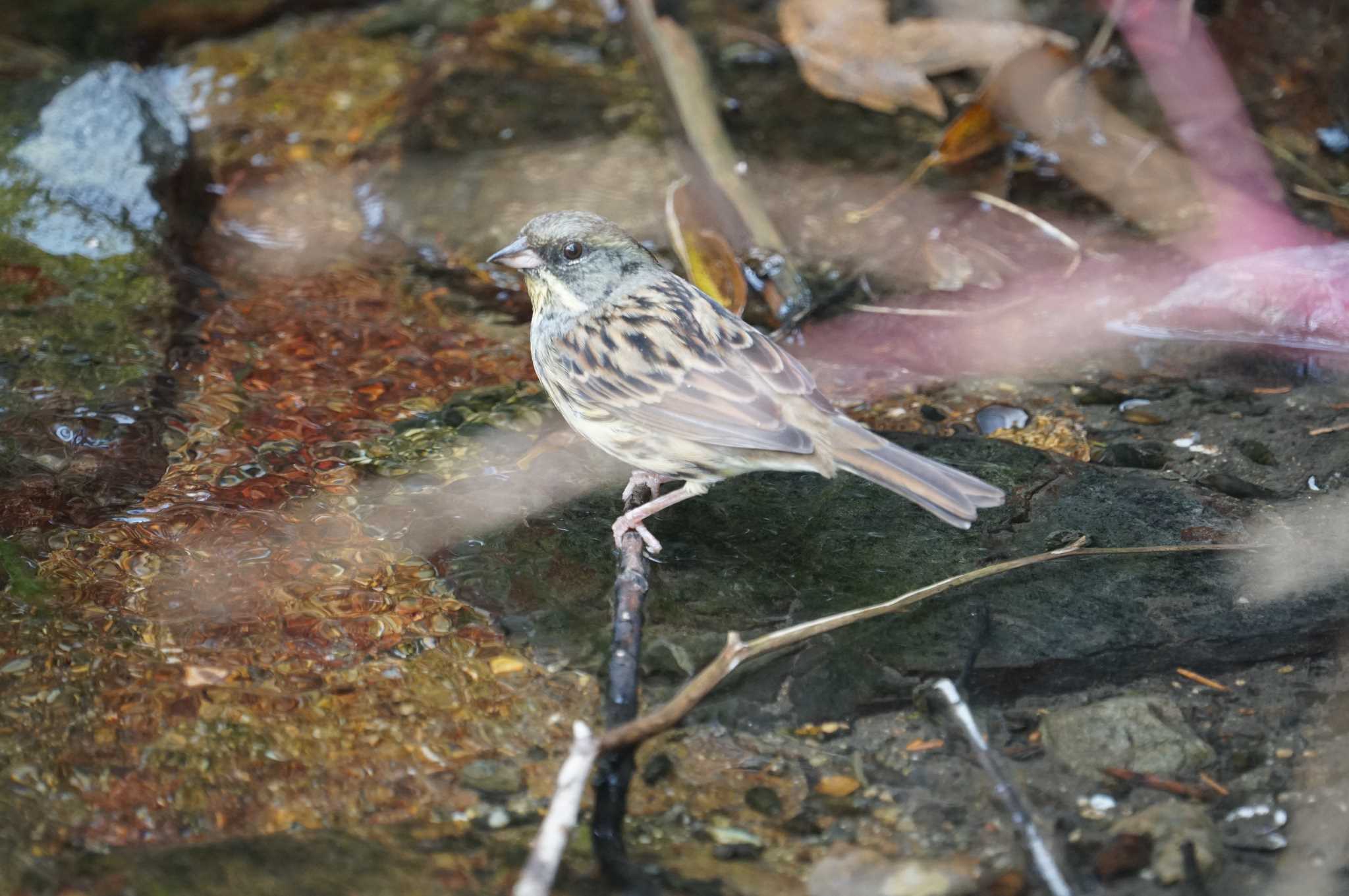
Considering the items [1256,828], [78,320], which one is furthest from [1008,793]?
[78,320]

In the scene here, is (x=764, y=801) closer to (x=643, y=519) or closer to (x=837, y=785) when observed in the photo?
(x=837, y=785)

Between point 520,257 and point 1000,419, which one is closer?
point 520,257

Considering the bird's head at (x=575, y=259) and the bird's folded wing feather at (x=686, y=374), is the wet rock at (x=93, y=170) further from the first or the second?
the bird's folded wing feather at (x=686, y=374)

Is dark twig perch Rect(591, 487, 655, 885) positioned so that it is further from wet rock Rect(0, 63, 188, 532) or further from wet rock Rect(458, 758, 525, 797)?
wet rock Rect(0, 63, 188, 532)

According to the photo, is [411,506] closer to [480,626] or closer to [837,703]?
[480,626]

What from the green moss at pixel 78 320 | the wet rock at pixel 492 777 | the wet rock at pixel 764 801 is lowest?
the wet rock at pixel 764 801

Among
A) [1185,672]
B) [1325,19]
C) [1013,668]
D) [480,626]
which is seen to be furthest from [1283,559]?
[1325,19]

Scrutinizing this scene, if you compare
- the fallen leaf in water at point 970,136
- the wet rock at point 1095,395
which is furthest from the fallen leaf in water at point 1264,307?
the fallen leaf in water at point 970,136

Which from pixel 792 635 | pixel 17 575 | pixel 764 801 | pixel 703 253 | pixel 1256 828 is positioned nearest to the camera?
pixel 1256 828
